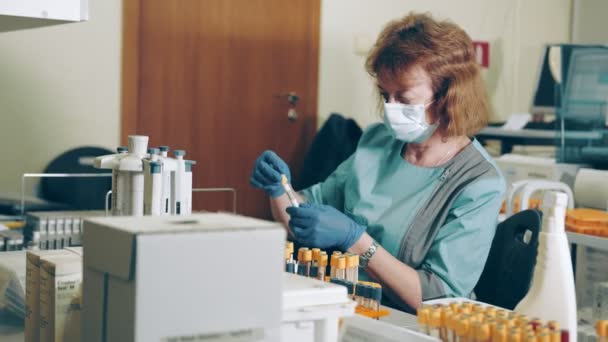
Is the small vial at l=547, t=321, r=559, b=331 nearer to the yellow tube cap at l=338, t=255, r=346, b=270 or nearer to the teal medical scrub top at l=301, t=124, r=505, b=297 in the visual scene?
the yellow tube cap at l=338, t=255, r=346, b=270

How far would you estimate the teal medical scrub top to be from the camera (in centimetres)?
172

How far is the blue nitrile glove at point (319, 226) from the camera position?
1575 mm

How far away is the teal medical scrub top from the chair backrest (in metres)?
1.36

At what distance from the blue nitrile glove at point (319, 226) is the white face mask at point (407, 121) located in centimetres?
35

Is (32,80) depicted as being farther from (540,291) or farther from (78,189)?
(540,291)

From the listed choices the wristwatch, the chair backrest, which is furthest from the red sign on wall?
the wristwatch

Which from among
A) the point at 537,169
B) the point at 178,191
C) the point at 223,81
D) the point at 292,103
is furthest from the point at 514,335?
the point at 292,103

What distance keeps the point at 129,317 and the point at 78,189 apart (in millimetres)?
2449

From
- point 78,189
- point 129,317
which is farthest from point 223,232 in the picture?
point 78,189

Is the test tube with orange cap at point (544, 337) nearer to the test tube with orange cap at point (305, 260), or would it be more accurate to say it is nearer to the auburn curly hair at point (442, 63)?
the test tube with orange cap at point (305, 260)

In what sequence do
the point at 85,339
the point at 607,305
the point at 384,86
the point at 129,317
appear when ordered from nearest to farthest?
1. the point at 129,317
2. the point at 85,339
3. the point at 384,86
4. the point at 607,305

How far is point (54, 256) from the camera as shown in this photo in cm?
117

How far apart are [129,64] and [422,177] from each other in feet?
6.68

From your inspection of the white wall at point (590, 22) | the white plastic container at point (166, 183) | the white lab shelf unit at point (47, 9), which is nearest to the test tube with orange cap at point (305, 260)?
the white plastic container at point (166, 183)
